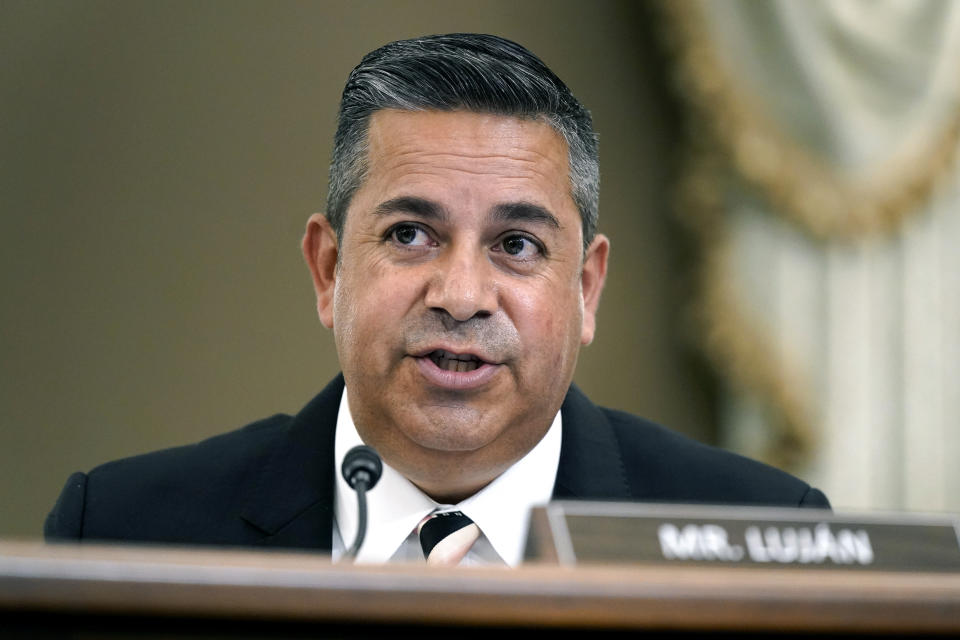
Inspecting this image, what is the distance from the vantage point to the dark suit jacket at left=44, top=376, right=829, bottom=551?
1992 millimetres

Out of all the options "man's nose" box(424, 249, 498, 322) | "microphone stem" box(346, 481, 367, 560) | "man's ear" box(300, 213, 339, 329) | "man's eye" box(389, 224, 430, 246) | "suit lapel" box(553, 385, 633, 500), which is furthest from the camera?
"man's ear" box(300, 213, 339, 329)

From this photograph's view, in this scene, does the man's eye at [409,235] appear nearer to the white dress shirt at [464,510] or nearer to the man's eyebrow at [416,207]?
the man's eyebrow at [416,207]

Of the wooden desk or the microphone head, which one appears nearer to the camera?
the wooden desk

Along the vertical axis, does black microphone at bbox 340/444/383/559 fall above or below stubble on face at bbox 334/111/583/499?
below

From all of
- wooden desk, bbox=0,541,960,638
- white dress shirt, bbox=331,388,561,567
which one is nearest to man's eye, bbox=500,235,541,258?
white dress shirt, bbox=331,388,561,567

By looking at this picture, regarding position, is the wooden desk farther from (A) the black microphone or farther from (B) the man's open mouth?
(B) the man's open mouth

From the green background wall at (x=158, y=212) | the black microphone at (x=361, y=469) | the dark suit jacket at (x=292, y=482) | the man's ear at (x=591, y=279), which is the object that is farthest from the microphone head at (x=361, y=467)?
the green background wall at (x=158, y=212)

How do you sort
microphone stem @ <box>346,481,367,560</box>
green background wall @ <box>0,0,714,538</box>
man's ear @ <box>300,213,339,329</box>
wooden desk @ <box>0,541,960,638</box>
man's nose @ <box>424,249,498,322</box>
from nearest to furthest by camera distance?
wooden desk @ <box>0,541,960,638</box>
microphone stem @ <box>346,481,367,560</box>
man's nose @ <box>424,249,498,322</box>
man's ear @ <box>300,213,339,329</box>
green background wall @ <box>0,0,714,538</box>

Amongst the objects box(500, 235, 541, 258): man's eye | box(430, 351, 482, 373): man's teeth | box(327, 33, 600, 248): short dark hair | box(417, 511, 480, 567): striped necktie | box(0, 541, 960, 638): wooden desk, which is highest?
box(327, 33, 600, 248): short dark hair

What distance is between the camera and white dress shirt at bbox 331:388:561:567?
73.9 inches

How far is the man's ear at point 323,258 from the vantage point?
213cm

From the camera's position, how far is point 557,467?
2.07 metres

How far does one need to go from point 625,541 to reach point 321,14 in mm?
2659

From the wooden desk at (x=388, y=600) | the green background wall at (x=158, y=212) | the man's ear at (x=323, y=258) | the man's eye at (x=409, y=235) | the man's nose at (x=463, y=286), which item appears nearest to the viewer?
the wooden desk at (x=388, y=600)
